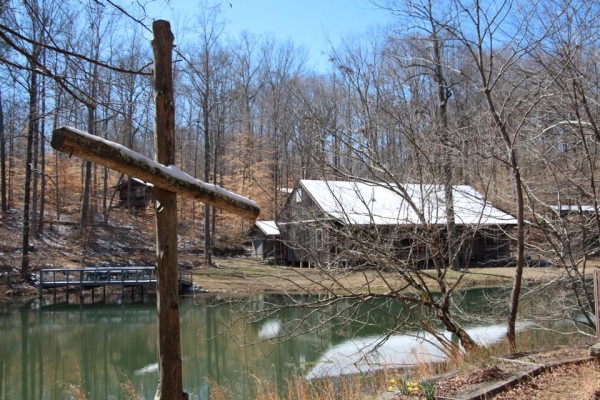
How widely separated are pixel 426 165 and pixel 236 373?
6.63m

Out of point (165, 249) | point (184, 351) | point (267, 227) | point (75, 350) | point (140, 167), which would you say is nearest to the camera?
point (140, 167)

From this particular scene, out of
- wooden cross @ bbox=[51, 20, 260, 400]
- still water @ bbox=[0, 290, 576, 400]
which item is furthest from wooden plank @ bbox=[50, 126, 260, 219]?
still water @ bbox=[0, 290, 576, 400]

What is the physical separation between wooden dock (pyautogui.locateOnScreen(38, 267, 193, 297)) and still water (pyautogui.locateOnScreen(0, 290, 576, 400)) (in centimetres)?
307

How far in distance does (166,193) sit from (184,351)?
1212 centimetres

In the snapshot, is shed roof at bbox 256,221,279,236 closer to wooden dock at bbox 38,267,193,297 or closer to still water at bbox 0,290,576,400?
wooden dock at bbox 38,267,193,297

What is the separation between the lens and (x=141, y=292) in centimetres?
2539

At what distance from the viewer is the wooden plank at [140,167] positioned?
3.27 meters

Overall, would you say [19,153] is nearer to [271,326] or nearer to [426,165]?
[271,326]

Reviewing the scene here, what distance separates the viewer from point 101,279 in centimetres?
2572

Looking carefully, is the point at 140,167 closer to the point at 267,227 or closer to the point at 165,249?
the point at 165,249

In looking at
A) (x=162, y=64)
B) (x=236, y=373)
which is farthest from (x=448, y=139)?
(x=236, y=373)

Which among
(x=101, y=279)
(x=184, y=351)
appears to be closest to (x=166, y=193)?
(x=184, y=351)

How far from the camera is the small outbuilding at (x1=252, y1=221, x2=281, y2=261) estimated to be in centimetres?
3384

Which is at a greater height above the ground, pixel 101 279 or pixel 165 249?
pixel 165 249
